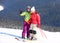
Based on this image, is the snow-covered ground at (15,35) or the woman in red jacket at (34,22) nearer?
the woman in red jacket at (34,22)

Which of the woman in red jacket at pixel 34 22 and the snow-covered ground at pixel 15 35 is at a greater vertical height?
the woman in red jacket at pixel 34 22

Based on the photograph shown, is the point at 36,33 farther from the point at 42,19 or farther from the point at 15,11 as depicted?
the point at 15,11

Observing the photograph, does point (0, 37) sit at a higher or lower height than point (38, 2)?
lower

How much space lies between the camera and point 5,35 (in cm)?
1427

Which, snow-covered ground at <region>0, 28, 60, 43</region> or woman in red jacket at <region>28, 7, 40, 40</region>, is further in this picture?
snow-covered ground at <region>0, 28, 60, 43</region>

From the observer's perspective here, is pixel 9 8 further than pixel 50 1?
No

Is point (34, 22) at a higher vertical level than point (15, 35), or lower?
higher

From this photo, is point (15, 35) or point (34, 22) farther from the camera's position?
point (15, 35)

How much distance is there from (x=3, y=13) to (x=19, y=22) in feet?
12.5

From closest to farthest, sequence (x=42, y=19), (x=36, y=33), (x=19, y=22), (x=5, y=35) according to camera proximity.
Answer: (x=36, y=33), (x=5, y=35), (x=19, y=22), (x=42, y=19)

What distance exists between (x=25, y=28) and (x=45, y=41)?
34.9 inches

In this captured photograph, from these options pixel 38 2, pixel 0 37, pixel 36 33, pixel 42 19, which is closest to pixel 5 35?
pixel 0 37

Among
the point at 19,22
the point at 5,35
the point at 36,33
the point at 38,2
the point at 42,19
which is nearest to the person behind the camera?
the point at 36,33

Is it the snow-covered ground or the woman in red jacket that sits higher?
the woman in red jacket
